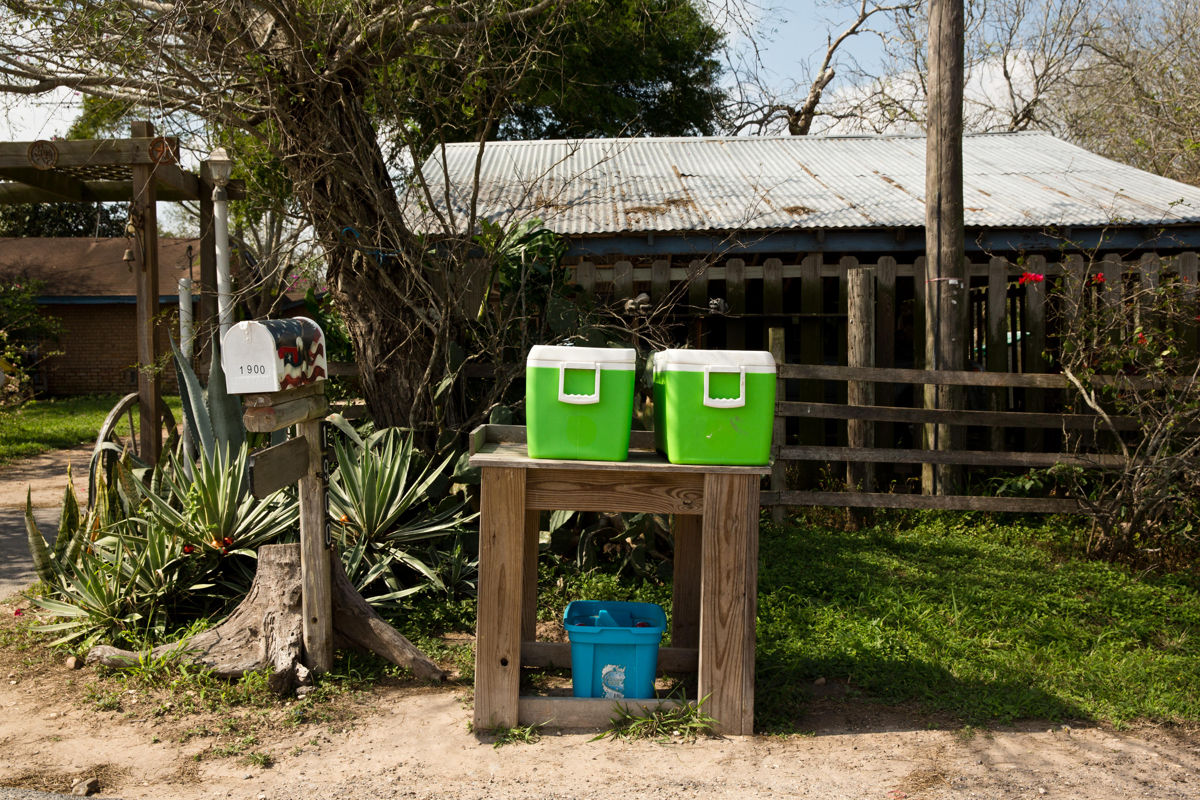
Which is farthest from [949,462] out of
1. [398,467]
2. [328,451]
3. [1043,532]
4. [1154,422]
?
[328,451]

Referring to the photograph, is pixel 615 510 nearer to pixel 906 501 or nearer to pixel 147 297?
pixel 906 501

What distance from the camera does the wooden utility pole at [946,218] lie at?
22.1ft

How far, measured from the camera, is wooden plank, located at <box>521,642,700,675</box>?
407 cm

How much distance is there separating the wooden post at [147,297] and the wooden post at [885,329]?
543 cm

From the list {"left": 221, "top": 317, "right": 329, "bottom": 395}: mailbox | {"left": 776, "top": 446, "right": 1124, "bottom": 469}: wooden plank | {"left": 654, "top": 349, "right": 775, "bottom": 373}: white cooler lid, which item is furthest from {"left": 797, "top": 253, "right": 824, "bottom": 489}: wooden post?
{"left": 221, "top": 317, "right": 329, "bottom": 395}: mailbox

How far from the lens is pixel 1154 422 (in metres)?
5.88

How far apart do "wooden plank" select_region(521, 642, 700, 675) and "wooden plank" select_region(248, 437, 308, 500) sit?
131 cm

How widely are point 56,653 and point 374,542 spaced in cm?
164

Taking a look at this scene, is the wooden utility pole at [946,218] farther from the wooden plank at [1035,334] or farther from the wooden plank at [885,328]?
the wooden plank at [1035,334]

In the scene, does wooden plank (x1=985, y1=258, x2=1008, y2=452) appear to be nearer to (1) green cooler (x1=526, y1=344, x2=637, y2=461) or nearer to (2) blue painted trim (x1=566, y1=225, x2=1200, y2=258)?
(2) blue painted trim (x1=566, y1=225, x2=1200, y2=258)

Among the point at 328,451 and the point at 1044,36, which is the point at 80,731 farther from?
the point at 1044,36

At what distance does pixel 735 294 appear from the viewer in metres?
7.53

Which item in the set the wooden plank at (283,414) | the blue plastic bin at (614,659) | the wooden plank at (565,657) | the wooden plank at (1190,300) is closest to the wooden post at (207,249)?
the wooden plank at (283,414)

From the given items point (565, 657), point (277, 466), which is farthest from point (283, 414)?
point (565, 657)
